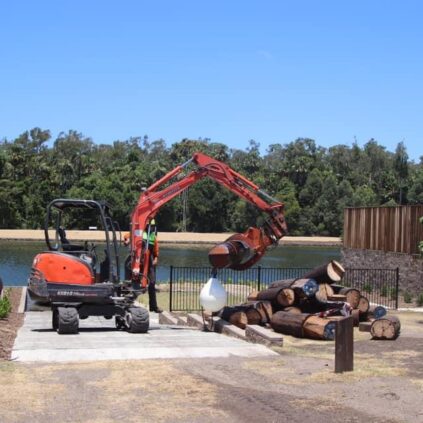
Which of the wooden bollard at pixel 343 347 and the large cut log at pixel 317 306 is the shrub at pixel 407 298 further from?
the wooden bollard at pixel 343 347

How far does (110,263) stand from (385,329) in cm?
539

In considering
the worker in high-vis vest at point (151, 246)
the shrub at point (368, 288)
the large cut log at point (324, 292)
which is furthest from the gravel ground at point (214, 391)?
the shrub at point (368, 288)

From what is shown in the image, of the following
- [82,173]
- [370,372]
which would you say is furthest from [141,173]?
[370,372]

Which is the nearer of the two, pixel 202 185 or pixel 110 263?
pixel 110 263

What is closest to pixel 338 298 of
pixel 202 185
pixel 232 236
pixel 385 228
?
pixel 232 236

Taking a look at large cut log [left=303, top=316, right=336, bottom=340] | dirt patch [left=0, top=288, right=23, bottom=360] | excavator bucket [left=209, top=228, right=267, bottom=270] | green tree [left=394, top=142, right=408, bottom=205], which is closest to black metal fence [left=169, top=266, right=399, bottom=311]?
dirt patch [left=0, top=288, right=23, bottom=360]

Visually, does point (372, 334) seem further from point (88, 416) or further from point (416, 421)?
point (88, 416)

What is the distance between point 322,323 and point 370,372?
3.86m

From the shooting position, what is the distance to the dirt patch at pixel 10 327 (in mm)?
10891

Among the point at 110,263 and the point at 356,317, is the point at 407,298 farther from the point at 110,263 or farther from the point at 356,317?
the point at 110,263

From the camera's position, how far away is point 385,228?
2814 cm

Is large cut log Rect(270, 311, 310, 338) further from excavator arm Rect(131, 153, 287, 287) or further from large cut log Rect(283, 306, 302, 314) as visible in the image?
excavator arm Rect(131, 153, 287, 287)

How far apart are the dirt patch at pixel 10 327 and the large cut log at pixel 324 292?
245 inches

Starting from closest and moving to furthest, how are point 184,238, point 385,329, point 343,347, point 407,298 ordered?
point 343,347
point 385,329
point 407,298
point 184,238
